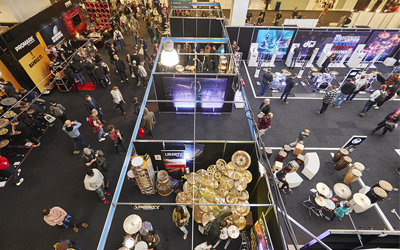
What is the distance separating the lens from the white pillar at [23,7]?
28.4 ft

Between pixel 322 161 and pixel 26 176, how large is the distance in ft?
33.3

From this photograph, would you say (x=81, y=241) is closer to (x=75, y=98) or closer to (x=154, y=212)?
(x=154, y=212)

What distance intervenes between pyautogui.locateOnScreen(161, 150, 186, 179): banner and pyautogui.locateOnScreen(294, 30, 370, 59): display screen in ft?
35.0

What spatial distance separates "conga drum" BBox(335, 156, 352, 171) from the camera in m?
5.80

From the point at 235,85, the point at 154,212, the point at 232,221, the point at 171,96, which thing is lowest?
the point at 154,212

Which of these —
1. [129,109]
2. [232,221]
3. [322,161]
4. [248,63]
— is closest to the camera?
[232,221]

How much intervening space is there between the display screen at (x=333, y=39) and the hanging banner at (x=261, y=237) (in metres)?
11.3

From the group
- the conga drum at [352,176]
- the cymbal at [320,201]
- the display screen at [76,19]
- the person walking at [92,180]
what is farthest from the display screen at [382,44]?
the display screen at [76,19]

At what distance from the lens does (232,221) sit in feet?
14.8

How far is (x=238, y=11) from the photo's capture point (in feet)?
35.0

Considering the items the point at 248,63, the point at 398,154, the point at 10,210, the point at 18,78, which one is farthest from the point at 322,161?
the point at 18,78

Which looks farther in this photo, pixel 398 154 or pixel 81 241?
pixel 398 154

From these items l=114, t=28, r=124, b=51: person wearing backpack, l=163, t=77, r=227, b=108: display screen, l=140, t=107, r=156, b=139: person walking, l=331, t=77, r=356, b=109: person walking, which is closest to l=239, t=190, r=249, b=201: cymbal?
l=140, t=107, r=156, b=139: person walking

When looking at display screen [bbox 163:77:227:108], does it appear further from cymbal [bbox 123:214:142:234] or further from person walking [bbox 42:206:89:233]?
person walking [bbox 42:206:89:233]
